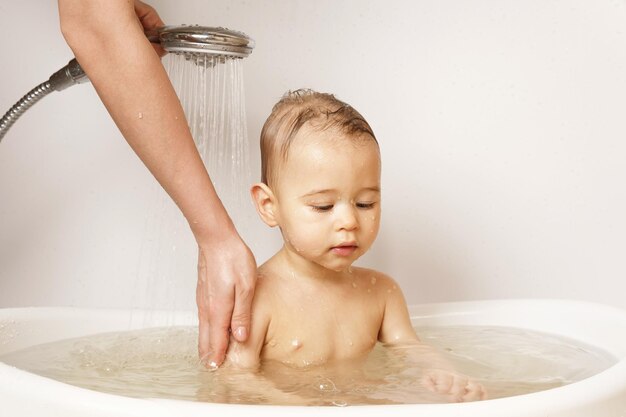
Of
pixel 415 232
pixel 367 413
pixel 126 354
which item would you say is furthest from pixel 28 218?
pixel 367 413

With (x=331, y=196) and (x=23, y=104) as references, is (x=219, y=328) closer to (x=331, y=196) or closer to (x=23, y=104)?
(x=331, y=196)

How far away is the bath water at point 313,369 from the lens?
1052mm

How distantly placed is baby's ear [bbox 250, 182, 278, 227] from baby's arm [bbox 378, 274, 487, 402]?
0.71 ft

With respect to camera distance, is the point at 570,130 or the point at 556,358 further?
the point at 570,130

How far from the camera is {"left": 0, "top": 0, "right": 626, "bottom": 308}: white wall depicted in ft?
6.09

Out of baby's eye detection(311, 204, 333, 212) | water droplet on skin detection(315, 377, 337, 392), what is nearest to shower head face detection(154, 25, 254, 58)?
baby's eye detection(311, 204, 333, 212)

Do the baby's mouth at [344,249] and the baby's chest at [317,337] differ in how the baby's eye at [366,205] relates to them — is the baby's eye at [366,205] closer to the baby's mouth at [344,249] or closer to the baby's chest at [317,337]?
the baby's mouth at [344,249]

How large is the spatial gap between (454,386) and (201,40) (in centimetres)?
58

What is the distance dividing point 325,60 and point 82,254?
2.12 ft

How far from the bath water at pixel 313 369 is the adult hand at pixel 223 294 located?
4cm

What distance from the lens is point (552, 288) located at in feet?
6.24

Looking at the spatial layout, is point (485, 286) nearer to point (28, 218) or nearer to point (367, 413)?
point (28, 218)

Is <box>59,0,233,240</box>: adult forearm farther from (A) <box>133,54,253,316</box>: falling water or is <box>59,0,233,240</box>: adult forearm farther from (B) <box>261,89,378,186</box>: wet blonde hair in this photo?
(A) <box>133,54,253,316</box>: falling water

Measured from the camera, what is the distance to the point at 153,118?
116 centimetres
